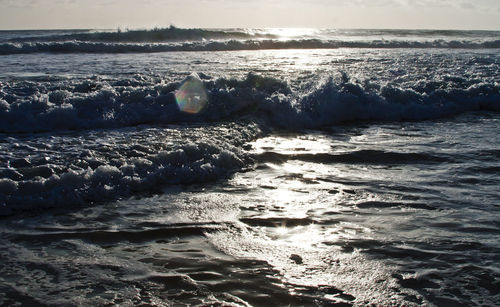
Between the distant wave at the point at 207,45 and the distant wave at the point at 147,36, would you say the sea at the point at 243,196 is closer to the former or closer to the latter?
the distant wave at the point at 207,45

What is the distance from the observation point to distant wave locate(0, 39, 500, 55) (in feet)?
74.8

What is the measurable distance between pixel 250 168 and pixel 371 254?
234 cm

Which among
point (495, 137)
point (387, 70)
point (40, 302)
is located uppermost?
point (387, 70)

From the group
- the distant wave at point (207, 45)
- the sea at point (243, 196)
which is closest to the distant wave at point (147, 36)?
the distant wave at point (207, 45)

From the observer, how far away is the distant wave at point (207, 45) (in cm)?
2280

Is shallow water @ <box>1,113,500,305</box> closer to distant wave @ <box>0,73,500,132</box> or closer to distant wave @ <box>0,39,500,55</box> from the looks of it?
distant wave @ <box>0,73,500,132</box>

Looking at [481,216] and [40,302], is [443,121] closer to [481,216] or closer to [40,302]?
[481,216]

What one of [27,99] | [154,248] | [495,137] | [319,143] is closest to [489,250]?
[154,248]

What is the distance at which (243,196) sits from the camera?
14.9 feet

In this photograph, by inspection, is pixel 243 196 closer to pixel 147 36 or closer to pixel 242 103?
pixel 242 103

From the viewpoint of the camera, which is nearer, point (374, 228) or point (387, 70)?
point (374, 228)

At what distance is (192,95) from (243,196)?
4.52m

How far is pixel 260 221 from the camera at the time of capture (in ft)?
12.9

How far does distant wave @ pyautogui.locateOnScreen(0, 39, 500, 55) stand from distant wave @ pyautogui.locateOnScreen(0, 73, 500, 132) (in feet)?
49.0
